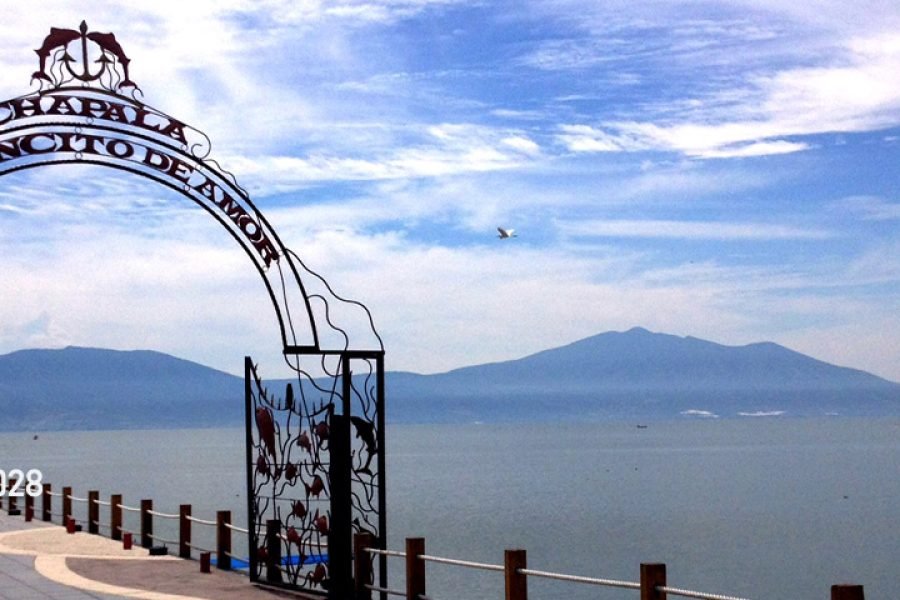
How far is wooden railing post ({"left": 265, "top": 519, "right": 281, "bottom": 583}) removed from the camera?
54.2 ft

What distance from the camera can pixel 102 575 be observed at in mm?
17859

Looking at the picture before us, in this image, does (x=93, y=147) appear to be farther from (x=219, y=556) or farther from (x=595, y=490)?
(x=595, y=490)

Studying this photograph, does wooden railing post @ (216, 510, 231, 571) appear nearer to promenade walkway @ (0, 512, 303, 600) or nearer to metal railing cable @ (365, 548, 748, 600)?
promenade walkway @ (0, 512, 303, 600)

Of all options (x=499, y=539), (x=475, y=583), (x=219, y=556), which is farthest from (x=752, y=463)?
(x=219, y=556)

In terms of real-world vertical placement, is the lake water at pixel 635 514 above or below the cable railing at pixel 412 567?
below

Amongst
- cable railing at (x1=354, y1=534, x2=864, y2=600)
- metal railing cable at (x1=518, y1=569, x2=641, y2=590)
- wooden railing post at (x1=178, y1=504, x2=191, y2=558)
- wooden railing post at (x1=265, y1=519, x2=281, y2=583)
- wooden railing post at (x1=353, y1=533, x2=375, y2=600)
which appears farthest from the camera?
wooden railing post at (x1=178, y1=504, x2=191, y2=558)

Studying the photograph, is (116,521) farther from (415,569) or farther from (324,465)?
(415,569)

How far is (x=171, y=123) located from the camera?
15.1 metres

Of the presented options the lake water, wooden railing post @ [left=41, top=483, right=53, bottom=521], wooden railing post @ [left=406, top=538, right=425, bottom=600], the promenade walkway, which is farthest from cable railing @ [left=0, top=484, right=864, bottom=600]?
the lake water

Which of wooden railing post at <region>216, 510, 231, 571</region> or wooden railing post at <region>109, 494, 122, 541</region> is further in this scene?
wooden railing post at <region>109, 494, 122, 541</region>

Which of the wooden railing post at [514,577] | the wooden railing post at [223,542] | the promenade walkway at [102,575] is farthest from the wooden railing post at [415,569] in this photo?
the wooden railing post at [223,542]

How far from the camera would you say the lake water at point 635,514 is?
4216 cm

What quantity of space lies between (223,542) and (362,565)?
4.46 meters

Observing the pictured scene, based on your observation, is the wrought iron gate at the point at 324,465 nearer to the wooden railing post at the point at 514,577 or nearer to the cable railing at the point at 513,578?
the cable railing at the point at 513,578
